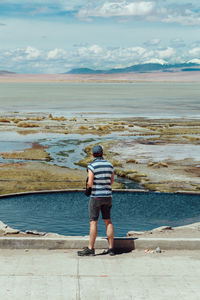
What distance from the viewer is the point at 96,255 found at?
12.9 m

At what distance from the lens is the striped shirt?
41.9 ft

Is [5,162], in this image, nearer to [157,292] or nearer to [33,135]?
[33,135]

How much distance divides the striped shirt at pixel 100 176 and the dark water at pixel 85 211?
29.3 ft

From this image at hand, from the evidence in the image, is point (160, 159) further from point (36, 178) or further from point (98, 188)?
point (98, 188)

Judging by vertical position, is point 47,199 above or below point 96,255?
below

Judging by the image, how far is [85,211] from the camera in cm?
2636

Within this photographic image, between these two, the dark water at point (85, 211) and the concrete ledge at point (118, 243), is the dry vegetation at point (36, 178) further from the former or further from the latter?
the concrete ledge at point (118, 243)

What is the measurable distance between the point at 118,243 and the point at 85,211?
13.0 metres

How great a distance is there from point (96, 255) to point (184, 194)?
18.7 m

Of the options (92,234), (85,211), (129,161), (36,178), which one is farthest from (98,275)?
(129,161)

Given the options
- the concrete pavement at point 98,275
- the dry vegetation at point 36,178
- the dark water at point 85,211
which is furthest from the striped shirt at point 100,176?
the dry vegetation at point 36,178

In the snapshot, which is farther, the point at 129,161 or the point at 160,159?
the point at 160,159

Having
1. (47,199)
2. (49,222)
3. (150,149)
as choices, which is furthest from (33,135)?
(49,222)

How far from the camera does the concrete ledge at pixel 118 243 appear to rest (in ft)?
43.3
